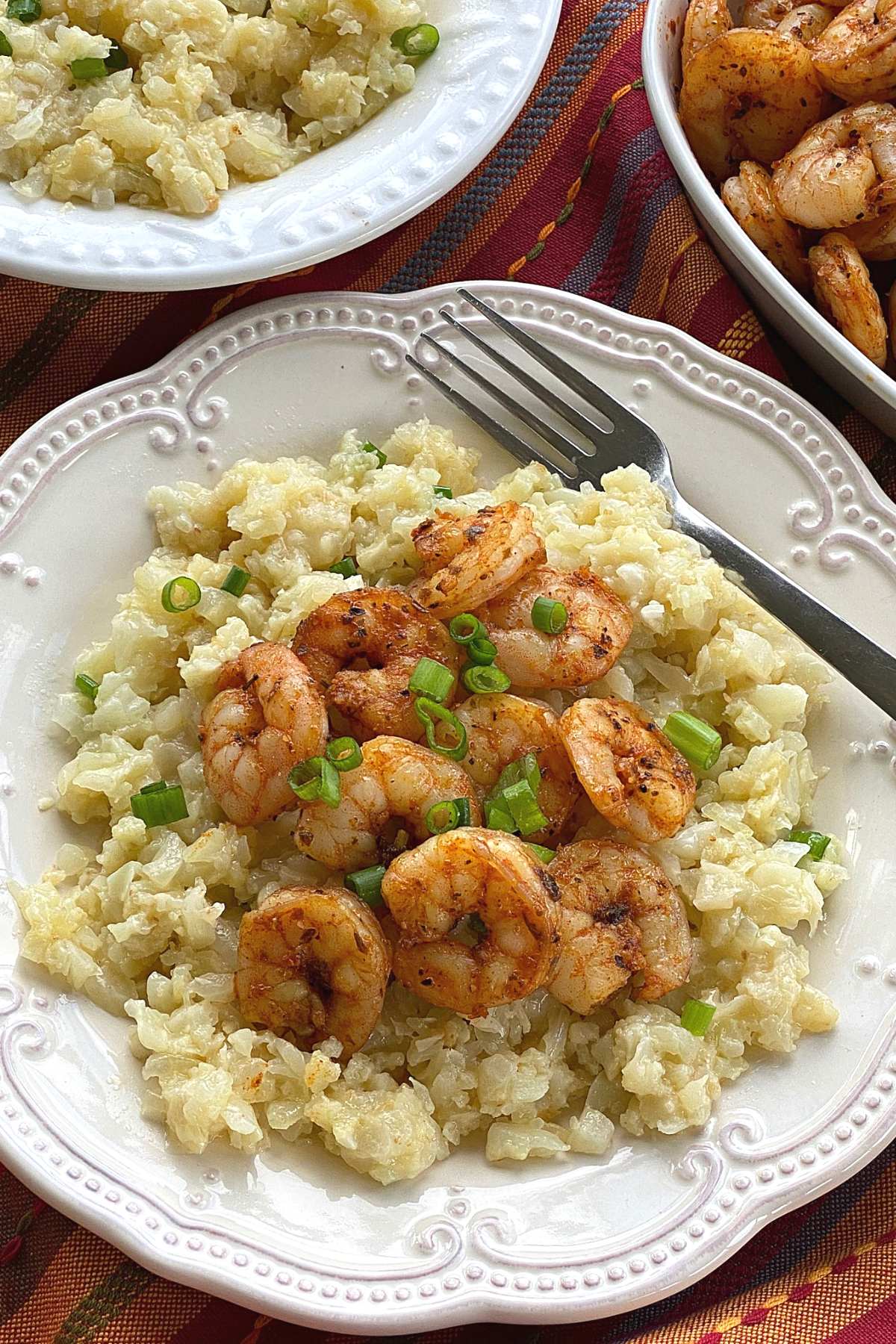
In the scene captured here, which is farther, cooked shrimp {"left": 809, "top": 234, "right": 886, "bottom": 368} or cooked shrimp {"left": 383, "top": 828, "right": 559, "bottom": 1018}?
cooked shrimp {"left": 809, "top": 234, "right": 886, "bottom": 368}

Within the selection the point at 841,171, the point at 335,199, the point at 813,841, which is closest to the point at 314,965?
the point at 813,841

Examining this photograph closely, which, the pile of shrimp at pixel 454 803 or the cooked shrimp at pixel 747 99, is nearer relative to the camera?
the pile of shrimp at pixel 454 803

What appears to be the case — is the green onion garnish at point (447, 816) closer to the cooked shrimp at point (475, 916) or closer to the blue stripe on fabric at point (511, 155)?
the cooked shrimp at point (475, 916)

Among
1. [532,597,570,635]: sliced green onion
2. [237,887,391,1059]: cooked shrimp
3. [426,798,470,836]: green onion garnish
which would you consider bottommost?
[237,887,391,1059]: cooked shrimp

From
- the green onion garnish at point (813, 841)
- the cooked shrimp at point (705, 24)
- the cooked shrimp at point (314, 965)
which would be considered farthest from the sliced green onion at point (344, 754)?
the cooked shrimp at point (705, 24)

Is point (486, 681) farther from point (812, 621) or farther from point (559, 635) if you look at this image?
point (812, 621)

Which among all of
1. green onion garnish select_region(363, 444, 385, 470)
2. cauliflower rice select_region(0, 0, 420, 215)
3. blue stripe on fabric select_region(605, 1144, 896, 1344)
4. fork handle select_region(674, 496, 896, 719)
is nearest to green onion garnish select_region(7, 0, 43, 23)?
cauliflower rice select_region(0, 0, 420, 215)

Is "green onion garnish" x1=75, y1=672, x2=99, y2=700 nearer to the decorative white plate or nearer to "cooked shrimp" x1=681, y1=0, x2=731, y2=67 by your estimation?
the decorative white plate

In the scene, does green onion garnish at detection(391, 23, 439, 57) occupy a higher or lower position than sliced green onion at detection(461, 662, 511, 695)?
higher
